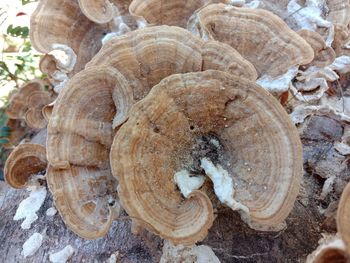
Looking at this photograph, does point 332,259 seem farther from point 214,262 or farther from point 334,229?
point 214,262

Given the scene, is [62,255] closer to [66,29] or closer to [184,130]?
[184,130]

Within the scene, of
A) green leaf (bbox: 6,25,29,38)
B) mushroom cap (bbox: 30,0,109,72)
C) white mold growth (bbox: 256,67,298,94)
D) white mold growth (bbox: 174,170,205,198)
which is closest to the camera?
white mold growth (bbox: 174,170,205,198)

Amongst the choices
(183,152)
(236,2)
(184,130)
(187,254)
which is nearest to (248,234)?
(187,254)

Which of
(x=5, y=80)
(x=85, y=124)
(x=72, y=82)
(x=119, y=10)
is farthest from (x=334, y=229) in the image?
(x=5, y=80)

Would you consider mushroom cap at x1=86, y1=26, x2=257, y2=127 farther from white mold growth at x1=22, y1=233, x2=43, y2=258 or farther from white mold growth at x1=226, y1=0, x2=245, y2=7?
white mold growth at x1=22, y1=233, x2=43, y2=258

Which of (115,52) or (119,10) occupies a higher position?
(115,52)

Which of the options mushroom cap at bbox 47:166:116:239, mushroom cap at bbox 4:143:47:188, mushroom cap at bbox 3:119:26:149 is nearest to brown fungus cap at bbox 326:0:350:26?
mushroom cap at bbox 47:166:116:239

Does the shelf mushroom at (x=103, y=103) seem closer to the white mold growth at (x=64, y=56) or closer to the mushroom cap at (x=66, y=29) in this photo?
the white mold growth at (x=64, y=56)
